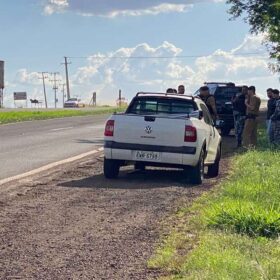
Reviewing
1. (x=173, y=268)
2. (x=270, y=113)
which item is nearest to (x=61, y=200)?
(x=173, y=268)

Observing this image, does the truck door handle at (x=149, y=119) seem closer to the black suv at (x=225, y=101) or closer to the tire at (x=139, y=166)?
the tire at (x=139, y=166)

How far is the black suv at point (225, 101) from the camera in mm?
27125

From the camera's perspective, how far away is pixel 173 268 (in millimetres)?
6629

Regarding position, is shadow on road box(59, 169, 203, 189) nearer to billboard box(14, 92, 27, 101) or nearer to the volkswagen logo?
the volkswagen logo

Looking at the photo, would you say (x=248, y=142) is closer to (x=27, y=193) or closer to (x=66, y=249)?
(x=27, y=193)

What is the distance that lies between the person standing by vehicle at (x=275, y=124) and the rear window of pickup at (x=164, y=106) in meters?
4.79

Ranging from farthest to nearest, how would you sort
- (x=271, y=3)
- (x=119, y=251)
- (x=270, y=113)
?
(x=271, y=3), (x=270, y=113), (x=119, y=251)

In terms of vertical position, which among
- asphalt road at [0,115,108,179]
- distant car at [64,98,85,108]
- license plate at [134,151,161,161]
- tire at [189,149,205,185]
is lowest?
distant car at [64,98,85,108]

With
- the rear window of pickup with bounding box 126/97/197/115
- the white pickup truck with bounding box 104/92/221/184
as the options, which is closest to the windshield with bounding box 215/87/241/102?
the rear window of pickup with bounding box 126/97/197/115

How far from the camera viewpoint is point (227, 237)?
301 inches

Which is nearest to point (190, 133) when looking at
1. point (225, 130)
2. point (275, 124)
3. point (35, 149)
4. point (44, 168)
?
point (44, 168)

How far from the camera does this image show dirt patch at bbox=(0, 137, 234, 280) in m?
6.74

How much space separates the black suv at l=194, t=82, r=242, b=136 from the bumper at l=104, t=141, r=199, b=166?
44.6 ft

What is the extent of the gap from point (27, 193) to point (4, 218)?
226cm
